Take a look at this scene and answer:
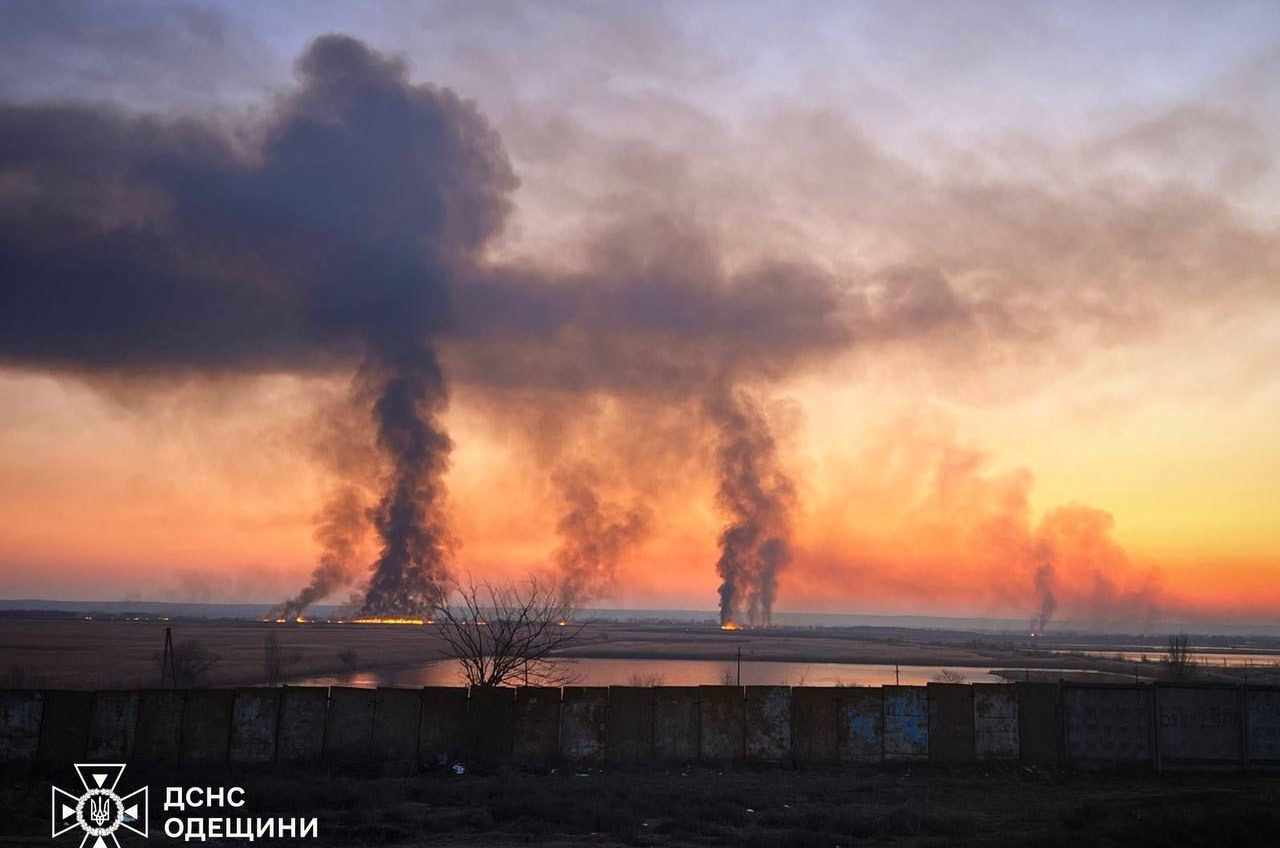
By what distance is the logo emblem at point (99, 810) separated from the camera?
15797 millimetres

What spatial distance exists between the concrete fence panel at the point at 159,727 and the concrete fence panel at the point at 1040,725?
66.4 feet

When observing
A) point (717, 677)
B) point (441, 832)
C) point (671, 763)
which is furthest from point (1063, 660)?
point (441, 832)

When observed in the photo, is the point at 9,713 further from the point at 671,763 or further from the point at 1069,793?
the point at 1069,793

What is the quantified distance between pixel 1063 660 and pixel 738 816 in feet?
276

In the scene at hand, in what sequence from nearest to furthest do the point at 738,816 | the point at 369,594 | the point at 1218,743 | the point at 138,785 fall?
1. the point at 738,816
2. the point at 138,785
3. the point at 1218,743
4. the point at 369,594

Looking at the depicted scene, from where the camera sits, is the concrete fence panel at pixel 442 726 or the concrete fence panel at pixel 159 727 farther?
the concrete fence panel at pixel 442 726

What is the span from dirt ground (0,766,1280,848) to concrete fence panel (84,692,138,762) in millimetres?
1069

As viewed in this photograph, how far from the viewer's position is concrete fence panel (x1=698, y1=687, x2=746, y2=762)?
2348cm

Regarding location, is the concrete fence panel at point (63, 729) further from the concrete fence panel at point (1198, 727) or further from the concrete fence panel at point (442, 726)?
the concrete fence panel at point (1198, 727)

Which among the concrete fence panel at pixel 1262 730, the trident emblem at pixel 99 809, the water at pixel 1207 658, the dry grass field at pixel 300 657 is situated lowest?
the water at pixel 1207 658

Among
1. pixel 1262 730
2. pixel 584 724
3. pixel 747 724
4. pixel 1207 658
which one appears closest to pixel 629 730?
pixel 584 724

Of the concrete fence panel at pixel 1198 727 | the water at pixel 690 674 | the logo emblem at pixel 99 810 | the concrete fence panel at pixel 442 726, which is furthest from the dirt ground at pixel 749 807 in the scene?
the water at pixel 690 674

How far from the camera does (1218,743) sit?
2314cm

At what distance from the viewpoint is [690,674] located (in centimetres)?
6156
